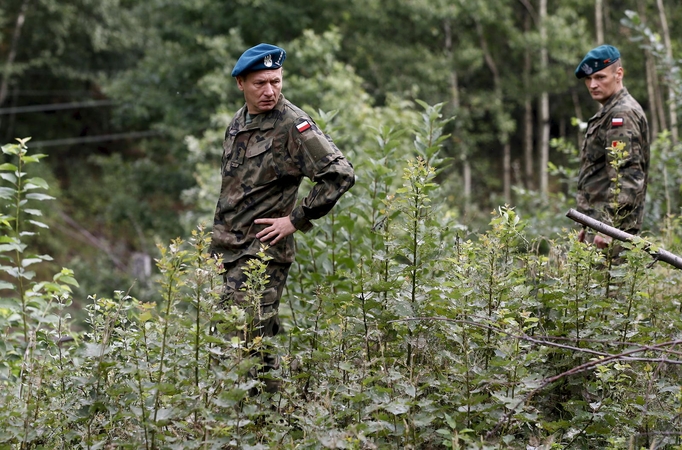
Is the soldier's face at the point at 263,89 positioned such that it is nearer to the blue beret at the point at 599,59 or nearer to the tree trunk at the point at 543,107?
the blue beret at the point at 599,59

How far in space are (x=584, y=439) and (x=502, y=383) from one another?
0.54m

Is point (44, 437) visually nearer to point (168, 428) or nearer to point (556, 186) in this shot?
point (168, 428)

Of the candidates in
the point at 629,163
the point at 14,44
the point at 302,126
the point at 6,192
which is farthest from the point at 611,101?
the point at 14,44

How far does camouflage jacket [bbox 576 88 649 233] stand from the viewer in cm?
446

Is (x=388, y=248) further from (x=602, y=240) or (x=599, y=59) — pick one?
(x=599, y=59)

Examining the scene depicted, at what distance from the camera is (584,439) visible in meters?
3.31

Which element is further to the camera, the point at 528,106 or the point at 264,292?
the point at 528,106

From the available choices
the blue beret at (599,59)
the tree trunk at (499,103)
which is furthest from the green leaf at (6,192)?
the tree trunk at (499,103)

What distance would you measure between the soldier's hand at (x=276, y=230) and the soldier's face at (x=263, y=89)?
1.85 ft

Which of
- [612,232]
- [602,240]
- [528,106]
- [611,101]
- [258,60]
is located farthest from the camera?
[528,106]

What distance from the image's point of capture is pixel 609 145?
453cm

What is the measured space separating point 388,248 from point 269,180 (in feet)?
2.22

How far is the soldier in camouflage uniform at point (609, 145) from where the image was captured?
4484 millimetres

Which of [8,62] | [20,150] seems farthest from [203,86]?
[20,150]
